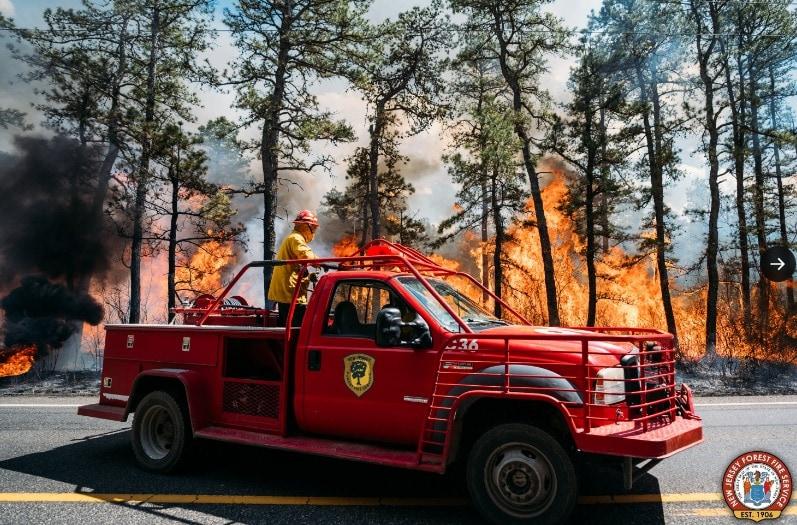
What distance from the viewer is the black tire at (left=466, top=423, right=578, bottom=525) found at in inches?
154

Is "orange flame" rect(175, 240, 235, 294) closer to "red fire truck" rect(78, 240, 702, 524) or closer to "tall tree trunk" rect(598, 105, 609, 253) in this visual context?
"tall tree trunk" rect(598, 105, 609, 253)

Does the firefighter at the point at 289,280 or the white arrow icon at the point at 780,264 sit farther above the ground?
the white arrow icon at the point at 780,264

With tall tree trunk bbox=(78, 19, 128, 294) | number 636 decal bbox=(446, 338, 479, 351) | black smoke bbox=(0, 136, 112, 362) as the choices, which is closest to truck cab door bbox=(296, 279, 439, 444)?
number 636 decal bbox=(446, 338, 479, 351)

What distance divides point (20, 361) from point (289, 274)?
963 inches

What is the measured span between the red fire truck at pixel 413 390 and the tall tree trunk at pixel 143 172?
53.9ft

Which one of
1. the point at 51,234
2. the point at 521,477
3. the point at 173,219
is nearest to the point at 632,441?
the point at 521,477

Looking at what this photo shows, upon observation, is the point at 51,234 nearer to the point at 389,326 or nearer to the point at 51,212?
the point at 51,212

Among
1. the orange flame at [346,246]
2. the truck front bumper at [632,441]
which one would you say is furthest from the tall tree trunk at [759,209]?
the orange flame at [346,246]

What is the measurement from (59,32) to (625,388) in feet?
85.4

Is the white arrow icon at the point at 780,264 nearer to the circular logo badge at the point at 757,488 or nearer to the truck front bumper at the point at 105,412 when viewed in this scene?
the circular logo badge at the point at 757,488

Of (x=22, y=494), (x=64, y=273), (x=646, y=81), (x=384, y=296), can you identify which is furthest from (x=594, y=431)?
(x=64, y=273)

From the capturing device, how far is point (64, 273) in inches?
1082

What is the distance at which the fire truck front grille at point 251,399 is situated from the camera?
18.0ft

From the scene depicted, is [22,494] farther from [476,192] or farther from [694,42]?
[694,42]
